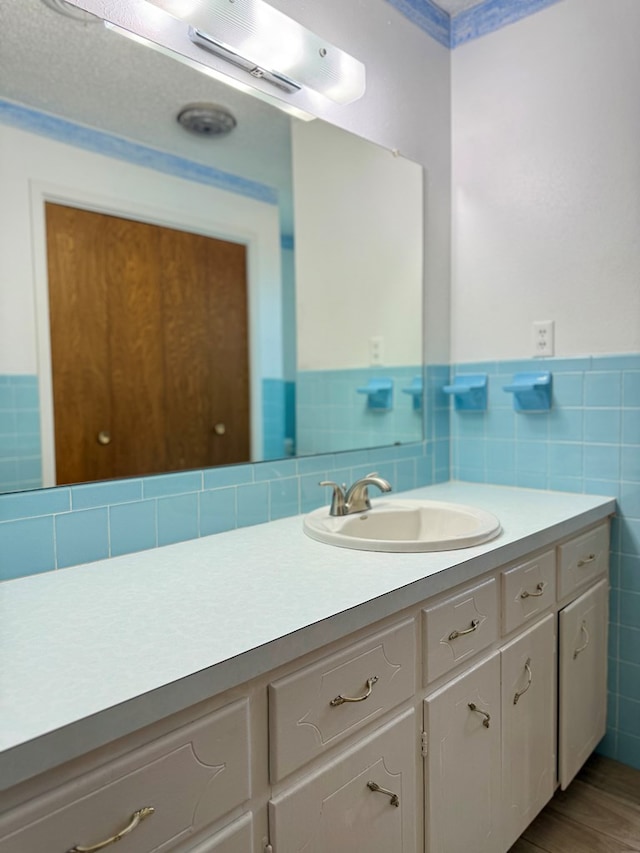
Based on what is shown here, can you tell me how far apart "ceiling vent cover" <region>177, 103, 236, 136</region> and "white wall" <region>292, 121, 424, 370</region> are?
241 millimetres

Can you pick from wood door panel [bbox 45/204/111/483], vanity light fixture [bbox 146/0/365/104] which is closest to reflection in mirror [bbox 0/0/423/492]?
wood door panel [bbox 45/204/111/483]

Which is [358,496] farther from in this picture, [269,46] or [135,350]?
[269,46]

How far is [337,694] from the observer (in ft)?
2.93

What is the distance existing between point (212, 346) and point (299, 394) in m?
0.34

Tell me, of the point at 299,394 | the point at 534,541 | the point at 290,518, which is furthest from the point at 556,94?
the point at 290,518

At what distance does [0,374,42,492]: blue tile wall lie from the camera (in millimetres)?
1105

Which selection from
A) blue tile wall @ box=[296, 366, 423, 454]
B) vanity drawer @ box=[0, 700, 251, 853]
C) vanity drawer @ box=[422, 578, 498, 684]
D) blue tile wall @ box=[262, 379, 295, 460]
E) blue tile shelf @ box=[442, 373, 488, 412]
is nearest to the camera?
vanity drawer @ box=[0, 700, 251, 853]

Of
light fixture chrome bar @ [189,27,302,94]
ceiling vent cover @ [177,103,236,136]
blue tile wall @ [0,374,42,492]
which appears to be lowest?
blue tile wall @ [0,374,42,492]

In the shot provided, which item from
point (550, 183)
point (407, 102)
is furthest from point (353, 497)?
point (407, 102)

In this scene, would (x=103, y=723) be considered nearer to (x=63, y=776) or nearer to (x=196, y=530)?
(x=63, y=776)

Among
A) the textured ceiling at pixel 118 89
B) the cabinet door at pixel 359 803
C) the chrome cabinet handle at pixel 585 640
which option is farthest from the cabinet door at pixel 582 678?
the textured ceiling at pixel 118 89

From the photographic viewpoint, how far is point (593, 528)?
5.47ft

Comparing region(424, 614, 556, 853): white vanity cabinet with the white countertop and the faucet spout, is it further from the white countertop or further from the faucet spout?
the faucet spout

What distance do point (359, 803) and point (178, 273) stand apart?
1.19 meters
